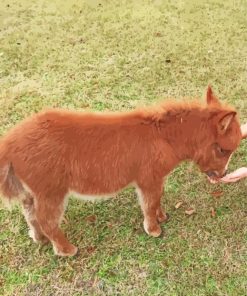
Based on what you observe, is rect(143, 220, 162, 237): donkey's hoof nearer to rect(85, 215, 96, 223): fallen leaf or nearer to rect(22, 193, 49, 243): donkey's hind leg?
rect(85, 215, 96, 223): fallen leaf

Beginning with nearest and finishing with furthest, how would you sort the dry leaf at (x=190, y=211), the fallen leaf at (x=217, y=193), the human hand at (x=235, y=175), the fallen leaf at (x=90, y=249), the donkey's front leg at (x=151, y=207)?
1. the donkey's front leg at (x=151, y=207)
2. the fallen leaf at (x=90, y=249)
3. the human hand at (x=235, y=175)
4. the dry leaf at (x=190, y=211)
5. the fallen leaf at (x=217, y=193)

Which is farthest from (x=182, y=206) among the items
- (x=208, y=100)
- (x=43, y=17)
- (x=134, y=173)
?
(x=43, y=17)

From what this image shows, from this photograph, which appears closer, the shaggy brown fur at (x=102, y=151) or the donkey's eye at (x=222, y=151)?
the shaggy brown fur at (x=102, y=151)

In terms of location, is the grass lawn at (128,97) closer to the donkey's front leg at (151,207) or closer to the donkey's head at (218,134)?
the donkey's front leg at (151,207)

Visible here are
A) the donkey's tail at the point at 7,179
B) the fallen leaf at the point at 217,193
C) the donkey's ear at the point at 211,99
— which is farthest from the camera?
the fallen leaf at the point at 217,193

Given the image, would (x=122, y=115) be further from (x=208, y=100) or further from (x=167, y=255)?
(x=167, y=255)

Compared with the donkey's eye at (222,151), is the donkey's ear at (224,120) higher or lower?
higher

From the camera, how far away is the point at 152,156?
3.15 metres

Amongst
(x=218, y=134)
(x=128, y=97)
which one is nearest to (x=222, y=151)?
(x=218, y=134)

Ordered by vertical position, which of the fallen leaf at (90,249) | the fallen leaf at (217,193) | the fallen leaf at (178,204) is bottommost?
the fallen leaf at (90,249)

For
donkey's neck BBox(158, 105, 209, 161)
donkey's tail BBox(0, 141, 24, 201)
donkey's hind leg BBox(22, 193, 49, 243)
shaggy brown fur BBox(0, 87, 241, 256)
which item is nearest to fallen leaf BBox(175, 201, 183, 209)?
shaggy brown fur BBox(0, 87, 241, 256)

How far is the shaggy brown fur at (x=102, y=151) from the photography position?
295cm

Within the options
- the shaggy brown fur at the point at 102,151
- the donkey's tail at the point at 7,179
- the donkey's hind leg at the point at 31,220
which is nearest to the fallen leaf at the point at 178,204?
the shaggy brown fur at the point at 102,151

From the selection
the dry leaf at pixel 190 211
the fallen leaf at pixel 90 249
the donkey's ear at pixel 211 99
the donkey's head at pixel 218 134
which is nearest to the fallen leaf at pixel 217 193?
the dry leaf at pixel 190 211
